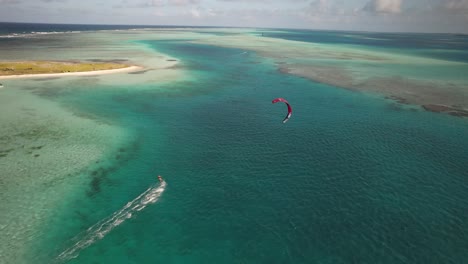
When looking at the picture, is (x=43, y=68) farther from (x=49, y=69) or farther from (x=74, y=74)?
(x=74, y=74)

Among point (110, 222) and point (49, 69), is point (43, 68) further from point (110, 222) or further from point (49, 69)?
point (110, 222)

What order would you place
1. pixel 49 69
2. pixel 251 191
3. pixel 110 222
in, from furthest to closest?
pixel 49 69 < pixel 251 191 < pixel 110 222

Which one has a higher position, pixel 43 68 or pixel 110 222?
pixel 43 68

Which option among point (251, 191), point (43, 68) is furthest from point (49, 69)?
point (251, 191)

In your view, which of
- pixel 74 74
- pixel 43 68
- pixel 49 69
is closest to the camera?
pixel 74 74

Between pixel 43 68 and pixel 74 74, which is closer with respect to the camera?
pixel 74 74

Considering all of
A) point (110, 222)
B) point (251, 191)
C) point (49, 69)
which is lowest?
point (110, 222)

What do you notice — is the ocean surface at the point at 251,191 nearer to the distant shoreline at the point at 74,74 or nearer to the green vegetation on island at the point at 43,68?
the distant shoreline at the point at 74,74
